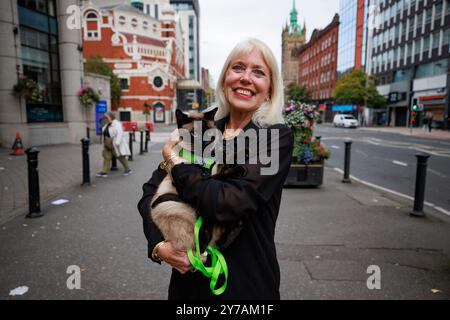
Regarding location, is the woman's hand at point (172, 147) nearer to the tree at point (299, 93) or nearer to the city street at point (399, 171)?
the city street at point (399, 171)

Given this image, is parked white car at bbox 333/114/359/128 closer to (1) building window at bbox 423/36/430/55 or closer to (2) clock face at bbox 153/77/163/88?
(1) building window at bbox 423/36/430/55

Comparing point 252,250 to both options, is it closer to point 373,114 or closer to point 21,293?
point 21,293

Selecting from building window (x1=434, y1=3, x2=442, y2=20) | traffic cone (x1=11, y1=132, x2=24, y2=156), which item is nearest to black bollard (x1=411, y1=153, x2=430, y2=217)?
traffic cone (x1=11, y1=132, x2=24, y2=156)

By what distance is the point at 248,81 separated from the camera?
5.46 feet

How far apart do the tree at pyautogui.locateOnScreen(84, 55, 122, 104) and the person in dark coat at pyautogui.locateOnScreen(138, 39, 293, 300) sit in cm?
5647

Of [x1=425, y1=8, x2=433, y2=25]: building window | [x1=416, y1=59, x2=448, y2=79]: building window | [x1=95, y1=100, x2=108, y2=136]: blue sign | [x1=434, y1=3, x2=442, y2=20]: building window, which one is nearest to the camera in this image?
[x1=95, y1=100, x2=108, y2=136]: blue sign

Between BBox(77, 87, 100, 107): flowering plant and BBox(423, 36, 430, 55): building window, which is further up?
BBox(423, 36, 430, 55): building window

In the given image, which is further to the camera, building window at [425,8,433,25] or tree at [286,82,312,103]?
tree at [286,82,312,103]

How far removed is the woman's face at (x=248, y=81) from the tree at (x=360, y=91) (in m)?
50.4

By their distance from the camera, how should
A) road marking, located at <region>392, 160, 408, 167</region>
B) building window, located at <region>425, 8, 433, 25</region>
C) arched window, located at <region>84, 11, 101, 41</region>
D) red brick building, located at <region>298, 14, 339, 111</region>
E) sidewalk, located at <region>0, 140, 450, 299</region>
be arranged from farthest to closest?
red brick building, located at <region>298, 14, 339, 111</region>
arched window, located at <region>84, 11, 101, 41</region>
building window, located at <region>425, 8, 433, 25</region>
road marking, located at <region>392, 160, 408, 167</region>
sidewalk, located at <region>0, 140, 450, 299</region>

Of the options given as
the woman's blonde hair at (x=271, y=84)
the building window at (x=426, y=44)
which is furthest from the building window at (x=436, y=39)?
the woman's blonde hair at (x=271, y=84)

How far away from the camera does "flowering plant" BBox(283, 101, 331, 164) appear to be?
841 centimetres

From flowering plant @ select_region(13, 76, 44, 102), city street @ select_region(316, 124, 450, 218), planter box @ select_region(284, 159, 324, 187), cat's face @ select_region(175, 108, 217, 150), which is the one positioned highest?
flowering plant @ select_region(13, 76, 44, 102)
